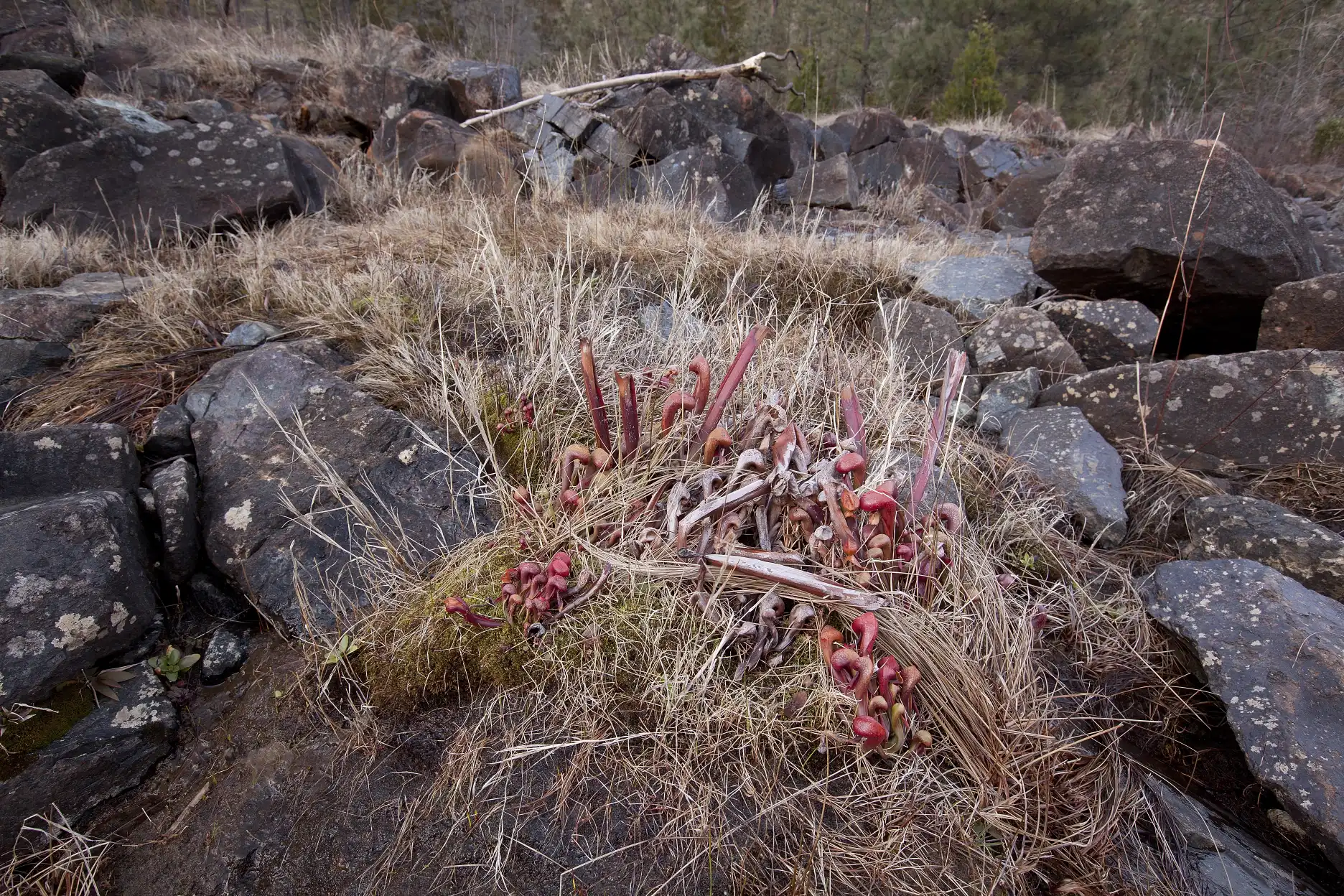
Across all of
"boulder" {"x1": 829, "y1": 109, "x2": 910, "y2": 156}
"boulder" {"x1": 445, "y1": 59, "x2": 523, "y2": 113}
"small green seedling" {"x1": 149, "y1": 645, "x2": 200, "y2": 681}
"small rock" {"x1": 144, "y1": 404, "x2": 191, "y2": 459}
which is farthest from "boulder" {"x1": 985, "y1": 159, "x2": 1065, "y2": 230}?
"small green seedling" {"x1": 149, "y1": 645, "x2": 200, "y2": 681}

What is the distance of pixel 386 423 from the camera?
2414 millimetres

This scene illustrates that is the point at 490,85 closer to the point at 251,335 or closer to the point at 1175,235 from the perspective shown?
the point at 251,335

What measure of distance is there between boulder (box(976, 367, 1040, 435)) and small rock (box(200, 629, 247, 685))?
2.92m

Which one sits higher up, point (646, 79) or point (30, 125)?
point (646, 79)

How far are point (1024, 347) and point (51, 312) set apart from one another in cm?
456

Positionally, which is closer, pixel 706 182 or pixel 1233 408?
pixel 1233 408

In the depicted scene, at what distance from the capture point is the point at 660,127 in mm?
7094

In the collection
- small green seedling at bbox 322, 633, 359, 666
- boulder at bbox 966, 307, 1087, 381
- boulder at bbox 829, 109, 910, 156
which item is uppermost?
boulder at bbox 829, 109, 910, 156

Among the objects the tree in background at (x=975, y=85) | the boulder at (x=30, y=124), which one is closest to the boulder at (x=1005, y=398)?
the boulder at (x=30, y=124)

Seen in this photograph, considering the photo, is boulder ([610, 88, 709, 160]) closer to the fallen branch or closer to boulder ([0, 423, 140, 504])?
the fallen branch

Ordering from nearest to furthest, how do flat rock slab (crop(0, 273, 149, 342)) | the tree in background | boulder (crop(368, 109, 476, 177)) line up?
1. flat rock slab (crop(0, 273, 149, 342))
2. boulder (crop(368, 109, 476, 177))
3. the tree in background

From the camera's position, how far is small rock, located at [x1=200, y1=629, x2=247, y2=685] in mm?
1885

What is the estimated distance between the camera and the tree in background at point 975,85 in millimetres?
13133

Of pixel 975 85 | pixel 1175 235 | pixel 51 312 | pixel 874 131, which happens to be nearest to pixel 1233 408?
pixel 1175 235
